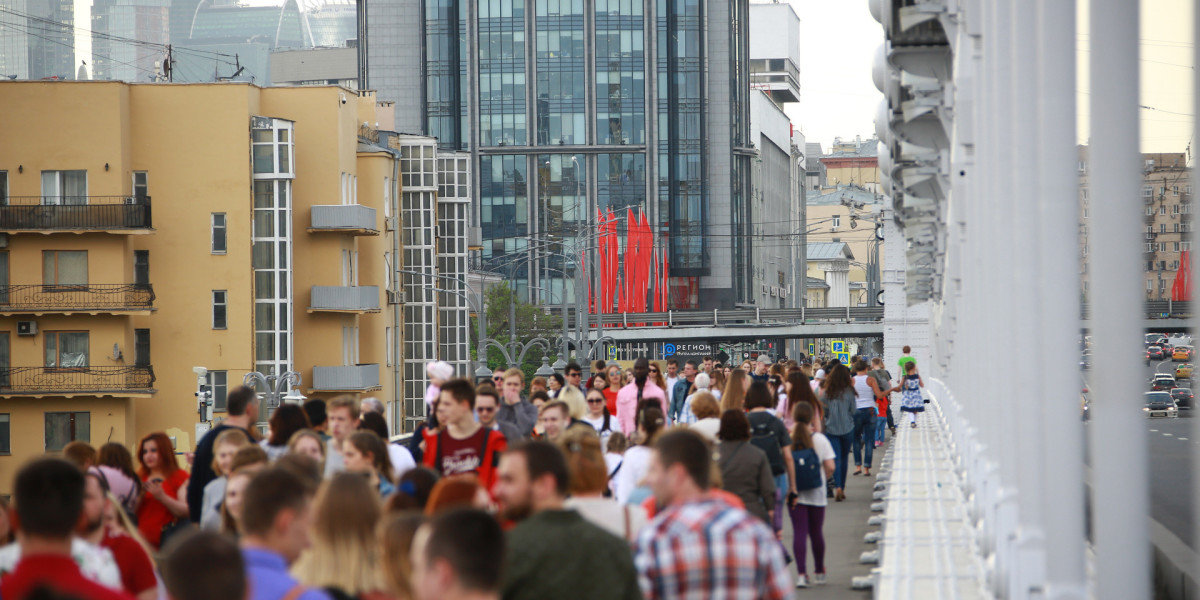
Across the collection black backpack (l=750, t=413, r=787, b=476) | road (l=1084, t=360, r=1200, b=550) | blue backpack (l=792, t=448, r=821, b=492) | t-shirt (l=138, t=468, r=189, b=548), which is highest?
black backpack (l=750, t=413, r=787, b=476)

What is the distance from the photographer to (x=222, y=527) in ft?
27.3

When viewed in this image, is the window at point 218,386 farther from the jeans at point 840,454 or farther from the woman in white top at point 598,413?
the woman in white top at point 598,413

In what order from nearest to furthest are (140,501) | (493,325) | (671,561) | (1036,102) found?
1. (671,561)
2. (1036,102)
3. (140,501)
4. (493,325)

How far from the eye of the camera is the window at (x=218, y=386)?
63594 millimetres

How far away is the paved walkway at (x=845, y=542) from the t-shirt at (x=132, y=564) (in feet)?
24.2

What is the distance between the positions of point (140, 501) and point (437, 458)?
→ 173 cm

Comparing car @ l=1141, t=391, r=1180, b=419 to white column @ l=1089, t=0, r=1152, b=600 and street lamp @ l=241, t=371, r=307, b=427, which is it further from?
white column @ l=1089, t=0, r=1152, b=600

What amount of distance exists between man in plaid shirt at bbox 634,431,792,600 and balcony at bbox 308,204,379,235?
61.0 metres

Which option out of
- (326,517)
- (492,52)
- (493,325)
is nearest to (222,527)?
(326,517)

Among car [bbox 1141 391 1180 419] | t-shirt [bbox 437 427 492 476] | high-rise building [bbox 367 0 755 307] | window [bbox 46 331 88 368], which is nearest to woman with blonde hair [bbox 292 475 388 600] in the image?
t-shirt [bbox 437 427 492 476]

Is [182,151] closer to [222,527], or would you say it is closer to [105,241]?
[105,241]

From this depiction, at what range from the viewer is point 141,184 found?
6341cm

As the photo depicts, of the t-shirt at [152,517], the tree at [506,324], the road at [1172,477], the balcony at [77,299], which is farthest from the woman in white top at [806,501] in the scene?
the tree at [506,324]

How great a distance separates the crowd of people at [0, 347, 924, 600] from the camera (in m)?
4.50
